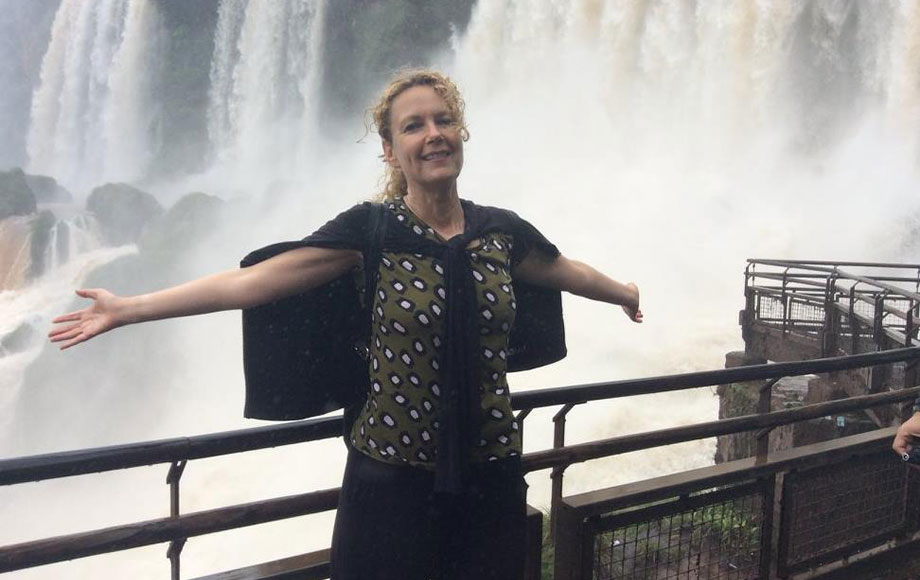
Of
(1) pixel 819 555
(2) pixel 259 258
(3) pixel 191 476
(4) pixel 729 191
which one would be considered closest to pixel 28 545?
(2) pixel 259 258

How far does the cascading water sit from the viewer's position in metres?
15.5

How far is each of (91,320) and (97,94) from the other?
43.4m

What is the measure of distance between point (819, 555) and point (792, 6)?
19367 mm

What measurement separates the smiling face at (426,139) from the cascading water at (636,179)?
1019 cm

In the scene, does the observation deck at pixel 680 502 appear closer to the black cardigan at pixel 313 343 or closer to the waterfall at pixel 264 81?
the black cardigan at pixel 313 343

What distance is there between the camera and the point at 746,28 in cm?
1992

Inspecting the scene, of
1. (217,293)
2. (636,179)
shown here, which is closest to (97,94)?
(636,179)

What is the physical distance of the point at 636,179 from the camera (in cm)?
2344

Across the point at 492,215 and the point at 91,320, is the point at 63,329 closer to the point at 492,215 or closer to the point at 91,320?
the point at 91,320

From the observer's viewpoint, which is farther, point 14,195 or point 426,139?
point 14,195

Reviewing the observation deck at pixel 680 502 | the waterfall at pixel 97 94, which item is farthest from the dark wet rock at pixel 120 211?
the observation deck at pixel 680 502

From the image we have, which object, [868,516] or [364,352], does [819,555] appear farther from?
[364,352]

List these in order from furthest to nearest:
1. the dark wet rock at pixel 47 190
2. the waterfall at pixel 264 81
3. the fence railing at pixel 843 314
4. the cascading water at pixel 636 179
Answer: the dark wet rock at pixel 47 190, the waterfall at pixel 264 81, the cascading water at pixel 636 179, the fence railing at pixel 843 314

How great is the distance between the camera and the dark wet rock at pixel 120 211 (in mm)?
31969
